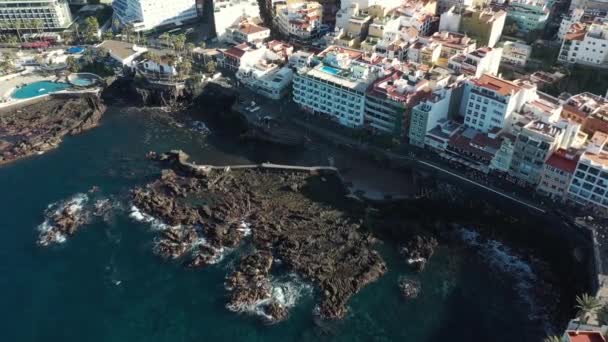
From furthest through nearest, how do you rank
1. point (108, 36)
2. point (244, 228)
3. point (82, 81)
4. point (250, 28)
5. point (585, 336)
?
point (108, 36), point (250, 28), point (82, 81), point (244, 228), point (585, 336)

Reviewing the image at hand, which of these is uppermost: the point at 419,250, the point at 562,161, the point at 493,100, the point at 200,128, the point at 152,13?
the point at 493,100

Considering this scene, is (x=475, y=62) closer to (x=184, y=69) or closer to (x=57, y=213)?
(x=184, y=69)

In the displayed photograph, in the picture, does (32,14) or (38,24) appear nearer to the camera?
(38,24)

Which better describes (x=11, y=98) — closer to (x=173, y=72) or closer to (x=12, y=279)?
(x=173, y=72)

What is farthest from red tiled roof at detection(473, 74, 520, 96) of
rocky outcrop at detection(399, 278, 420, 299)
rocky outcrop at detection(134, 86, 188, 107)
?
rocky outcrop at detection(134, 86, 188, 107)

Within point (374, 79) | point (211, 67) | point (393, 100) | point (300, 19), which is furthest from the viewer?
point (300, 19)

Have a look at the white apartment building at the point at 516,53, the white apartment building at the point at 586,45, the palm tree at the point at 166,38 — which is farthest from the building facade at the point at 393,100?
the palm tree at the point at 166,38

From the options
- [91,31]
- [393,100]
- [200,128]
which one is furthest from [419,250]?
[91,31]

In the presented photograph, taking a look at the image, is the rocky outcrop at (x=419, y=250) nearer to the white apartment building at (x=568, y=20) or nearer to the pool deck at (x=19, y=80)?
the white apartment building at (x=568, y=20)
